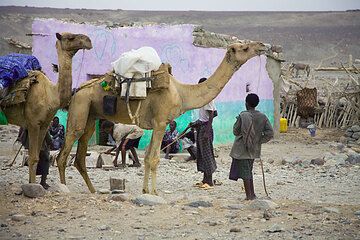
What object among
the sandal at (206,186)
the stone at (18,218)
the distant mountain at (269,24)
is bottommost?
the distant mountain at (269,24)

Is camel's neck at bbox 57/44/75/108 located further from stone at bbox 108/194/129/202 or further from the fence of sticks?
the fence of sticks

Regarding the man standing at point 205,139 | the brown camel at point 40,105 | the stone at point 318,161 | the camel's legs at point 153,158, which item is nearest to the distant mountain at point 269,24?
the stone at point 318,161

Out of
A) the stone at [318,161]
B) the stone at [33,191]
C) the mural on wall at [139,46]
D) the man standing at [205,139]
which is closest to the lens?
the stone at [33,191]

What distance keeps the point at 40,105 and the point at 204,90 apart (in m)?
2.35

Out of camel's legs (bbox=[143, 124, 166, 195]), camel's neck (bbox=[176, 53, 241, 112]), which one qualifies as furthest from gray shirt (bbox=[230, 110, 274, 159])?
camel's legs (bbox=[143, 124, 166, 195])

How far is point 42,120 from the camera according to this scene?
10.4 meters

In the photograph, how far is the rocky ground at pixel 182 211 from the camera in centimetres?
773

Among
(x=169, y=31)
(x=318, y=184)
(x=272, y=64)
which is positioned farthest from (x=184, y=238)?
(x=272, y=64)

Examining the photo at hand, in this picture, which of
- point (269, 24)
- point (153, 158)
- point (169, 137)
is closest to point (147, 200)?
point (153, 158)

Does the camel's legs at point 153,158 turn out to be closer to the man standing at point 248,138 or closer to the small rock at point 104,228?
the man standing at point 248,138

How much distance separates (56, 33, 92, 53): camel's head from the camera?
998cm

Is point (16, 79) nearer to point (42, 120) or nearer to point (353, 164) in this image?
point (42, 120)

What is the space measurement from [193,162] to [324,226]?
7.68 m

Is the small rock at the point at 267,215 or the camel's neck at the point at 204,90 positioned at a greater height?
the camel's neck at the point at 204,90
